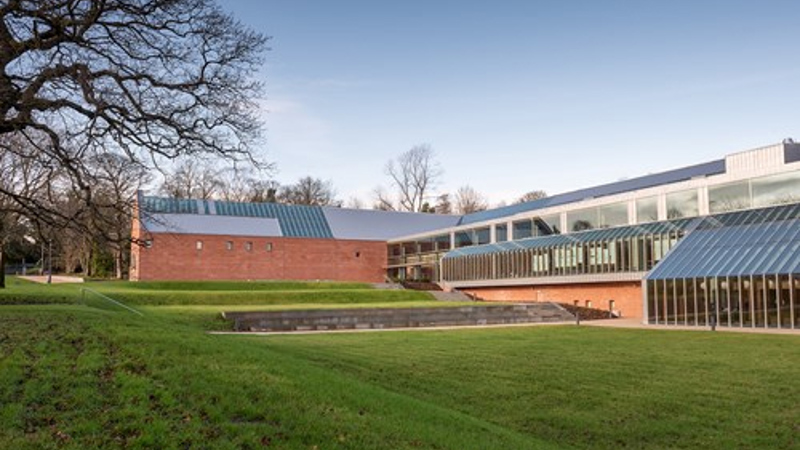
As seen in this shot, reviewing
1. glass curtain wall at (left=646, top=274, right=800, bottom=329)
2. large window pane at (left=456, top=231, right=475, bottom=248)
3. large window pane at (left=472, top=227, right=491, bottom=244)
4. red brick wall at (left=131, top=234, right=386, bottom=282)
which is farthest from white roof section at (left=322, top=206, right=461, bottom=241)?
glass curtain wall at (left=646, top=274, right=800, bottom=329)

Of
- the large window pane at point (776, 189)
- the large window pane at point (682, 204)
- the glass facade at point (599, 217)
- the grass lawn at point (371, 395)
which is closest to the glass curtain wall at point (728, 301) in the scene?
the large window pane at point (776, 189)

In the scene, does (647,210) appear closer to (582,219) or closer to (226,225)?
(582,219)

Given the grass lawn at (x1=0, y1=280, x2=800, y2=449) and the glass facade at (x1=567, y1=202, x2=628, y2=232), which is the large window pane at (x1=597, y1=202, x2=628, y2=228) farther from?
the grass lawn at (x1=0, y1=280, x2=800, y2=449)

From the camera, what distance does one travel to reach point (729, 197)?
30906 mm

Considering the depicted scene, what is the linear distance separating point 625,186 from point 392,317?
21790 mm

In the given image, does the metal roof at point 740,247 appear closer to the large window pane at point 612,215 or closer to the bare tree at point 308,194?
the large window pane at point 612,215

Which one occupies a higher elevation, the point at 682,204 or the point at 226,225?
the point at 226,225

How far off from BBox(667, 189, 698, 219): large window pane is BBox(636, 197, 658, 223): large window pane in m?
1.02

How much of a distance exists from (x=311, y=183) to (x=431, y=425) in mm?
76546

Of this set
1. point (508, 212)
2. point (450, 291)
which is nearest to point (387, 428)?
point (450, 291)

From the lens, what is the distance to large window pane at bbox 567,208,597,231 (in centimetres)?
3953

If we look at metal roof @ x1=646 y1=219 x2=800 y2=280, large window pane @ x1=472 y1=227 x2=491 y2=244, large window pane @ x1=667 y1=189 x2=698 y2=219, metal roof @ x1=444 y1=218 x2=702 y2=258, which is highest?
large window pane @ x1=667 y1=189 x2=698 y2=219

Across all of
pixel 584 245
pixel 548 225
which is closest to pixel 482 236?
pixel 548 225

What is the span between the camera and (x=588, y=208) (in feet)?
131
